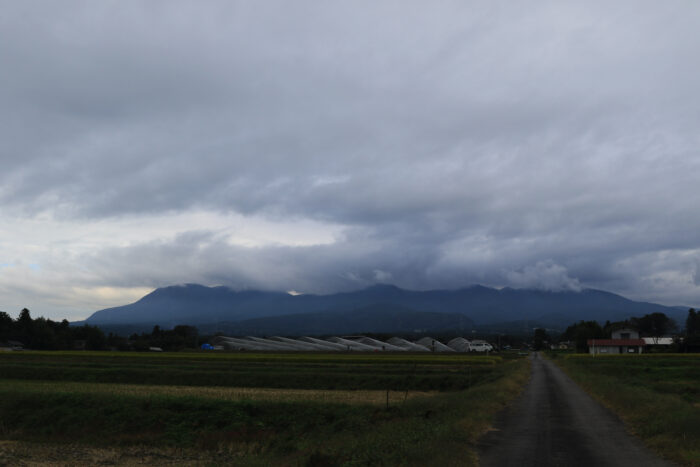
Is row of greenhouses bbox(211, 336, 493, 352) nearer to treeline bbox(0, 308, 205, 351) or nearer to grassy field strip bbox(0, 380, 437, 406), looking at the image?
treeline bbox(0, 308, 205, 351)

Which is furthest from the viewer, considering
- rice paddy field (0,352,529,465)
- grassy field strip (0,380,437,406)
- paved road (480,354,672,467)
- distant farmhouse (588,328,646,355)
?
distant farmhouse (588,328,646,355)

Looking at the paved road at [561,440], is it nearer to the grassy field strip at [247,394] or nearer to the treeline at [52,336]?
the grassy field strip at [247,394]

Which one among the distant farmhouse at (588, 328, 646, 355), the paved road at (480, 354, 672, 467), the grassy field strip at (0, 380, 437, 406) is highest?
the paved road at (480, 354, 672, 467)

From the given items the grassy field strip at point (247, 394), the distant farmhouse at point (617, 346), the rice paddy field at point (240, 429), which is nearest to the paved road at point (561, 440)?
the rice paddy field at point (240, 429)

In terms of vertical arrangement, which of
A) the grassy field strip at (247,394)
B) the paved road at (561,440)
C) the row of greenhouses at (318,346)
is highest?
the paved road at (561,440)

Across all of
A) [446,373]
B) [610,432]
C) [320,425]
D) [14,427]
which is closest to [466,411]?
[610,432]

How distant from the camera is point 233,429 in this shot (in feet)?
88.7

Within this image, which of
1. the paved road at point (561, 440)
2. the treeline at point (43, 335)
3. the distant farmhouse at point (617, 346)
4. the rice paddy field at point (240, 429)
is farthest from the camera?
the treeline at point (43, 335)

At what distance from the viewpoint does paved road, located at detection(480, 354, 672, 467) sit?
15633 millimetres

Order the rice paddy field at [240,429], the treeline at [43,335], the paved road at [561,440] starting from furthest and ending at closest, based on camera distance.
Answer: the treeline at [43,335] → the rice paddy field at [240,429] → the paved road at [561,440]

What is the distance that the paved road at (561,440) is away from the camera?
15633 millimetres

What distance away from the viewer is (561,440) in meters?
18.8

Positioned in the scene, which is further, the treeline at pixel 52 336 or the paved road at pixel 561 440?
the treeline at pixel 52 336

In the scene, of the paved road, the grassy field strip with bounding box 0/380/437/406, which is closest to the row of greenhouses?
the grassy field strip with bounding box 0/380/437/406
